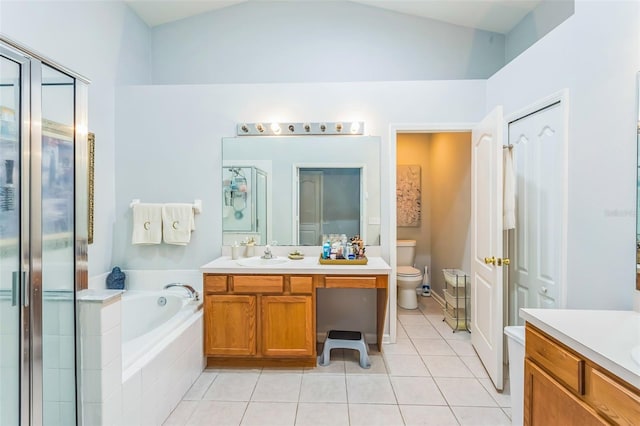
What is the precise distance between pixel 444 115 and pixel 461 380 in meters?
2.25

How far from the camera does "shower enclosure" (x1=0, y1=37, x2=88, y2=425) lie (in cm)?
121

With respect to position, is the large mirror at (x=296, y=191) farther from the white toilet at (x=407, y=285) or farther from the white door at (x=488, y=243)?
the white toilet at (x=407, y=285)

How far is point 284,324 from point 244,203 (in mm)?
1225

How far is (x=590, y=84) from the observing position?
5.93 ft

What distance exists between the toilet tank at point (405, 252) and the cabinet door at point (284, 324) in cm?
230

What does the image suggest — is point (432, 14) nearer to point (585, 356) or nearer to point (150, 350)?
point (585, 356)

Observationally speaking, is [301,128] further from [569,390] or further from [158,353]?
[569,390]

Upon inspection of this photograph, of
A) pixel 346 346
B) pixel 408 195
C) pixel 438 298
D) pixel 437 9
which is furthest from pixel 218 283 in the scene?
pixel 437 9

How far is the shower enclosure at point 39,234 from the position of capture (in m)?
1.21

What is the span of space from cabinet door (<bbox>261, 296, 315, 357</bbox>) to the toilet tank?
7.54 ft

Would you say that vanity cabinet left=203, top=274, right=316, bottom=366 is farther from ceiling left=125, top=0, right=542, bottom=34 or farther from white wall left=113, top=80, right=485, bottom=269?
ceiling left=125, top=0, right=542, bottom=34

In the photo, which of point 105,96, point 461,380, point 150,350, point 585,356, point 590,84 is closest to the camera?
point 585,356

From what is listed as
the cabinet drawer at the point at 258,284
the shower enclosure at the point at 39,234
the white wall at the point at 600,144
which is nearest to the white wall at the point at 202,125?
the cabinet drawer at the point at 258,284

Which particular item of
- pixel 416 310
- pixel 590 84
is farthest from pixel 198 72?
pixel 416 310
